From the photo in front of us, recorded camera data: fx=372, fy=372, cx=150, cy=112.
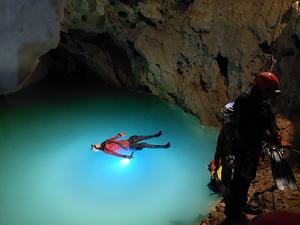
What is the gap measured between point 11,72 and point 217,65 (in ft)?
15.5

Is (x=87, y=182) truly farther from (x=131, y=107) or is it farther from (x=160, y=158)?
(x=131, y=107)

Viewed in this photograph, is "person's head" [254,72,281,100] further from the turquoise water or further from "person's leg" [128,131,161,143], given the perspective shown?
"person's leg" [128,131,161,143]

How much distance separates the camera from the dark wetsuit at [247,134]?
338 centimetres

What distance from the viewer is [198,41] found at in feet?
25.9

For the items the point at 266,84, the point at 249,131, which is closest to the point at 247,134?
the point at 249,131

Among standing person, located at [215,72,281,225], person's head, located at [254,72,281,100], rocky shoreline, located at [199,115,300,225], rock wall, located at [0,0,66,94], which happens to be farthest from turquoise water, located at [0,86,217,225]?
person's head, located at [254,72,281,100]

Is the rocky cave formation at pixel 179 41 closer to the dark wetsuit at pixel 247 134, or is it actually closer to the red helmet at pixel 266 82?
the dark wetsuit at pixel 247 134

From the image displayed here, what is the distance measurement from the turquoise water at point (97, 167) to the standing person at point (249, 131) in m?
1.76

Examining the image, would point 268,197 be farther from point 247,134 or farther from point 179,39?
point 179,39

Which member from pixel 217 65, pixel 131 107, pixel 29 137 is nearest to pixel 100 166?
pixel 29 137

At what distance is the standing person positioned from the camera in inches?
131

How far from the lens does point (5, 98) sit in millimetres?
9273

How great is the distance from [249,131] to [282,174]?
685 millimetres

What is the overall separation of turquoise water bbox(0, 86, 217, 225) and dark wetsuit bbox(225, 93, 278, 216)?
1.77m
